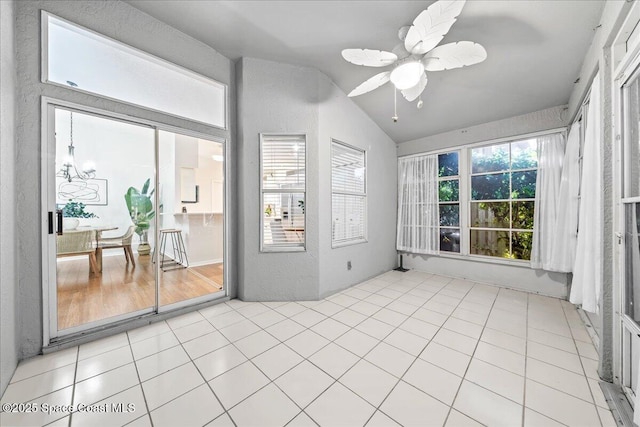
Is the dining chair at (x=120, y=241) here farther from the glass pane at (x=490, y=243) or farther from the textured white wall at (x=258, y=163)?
the glass pane at (x=490, y=243)

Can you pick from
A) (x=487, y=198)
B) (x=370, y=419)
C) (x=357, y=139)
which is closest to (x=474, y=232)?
(x=487, y=198)

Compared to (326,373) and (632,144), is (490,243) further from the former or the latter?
(326,373)

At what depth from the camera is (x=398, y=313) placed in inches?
106

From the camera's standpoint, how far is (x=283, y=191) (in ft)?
10.0

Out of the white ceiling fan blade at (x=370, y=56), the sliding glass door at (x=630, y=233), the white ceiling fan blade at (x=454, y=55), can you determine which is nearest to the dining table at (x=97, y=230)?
the white ceiling fan blade at (x=370, y=56)

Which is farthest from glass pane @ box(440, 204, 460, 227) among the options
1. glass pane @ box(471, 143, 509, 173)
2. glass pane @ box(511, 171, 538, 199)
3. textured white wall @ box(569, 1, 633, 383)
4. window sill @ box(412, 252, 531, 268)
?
textured white wall @ box(569, 1, 633, 383)

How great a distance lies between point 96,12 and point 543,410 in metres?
4.65

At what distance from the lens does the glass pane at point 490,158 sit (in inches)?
144

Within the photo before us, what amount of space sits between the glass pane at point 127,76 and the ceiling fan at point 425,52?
Answer: 6.47ft

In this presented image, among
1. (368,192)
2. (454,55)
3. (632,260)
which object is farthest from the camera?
(368,192)

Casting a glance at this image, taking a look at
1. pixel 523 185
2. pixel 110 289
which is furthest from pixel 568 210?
pixel 110 289

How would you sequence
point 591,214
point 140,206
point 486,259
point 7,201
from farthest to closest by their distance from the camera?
point 486,259
point 140,206
point 591,214
point 7,201

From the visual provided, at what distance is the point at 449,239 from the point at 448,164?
1402mm

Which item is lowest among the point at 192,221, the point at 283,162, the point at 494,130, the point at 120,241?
the point at 120,241
